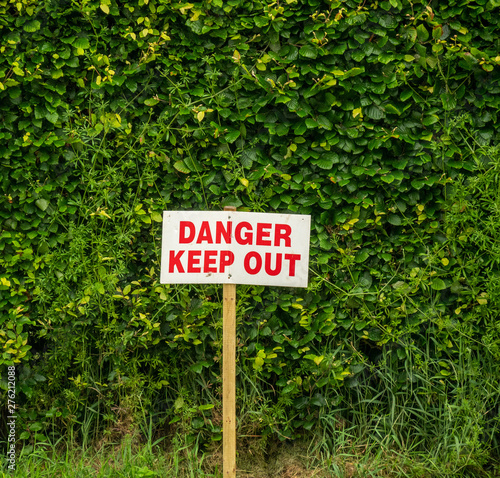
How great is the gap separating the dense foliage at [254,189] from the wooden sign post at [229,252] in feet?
1.86

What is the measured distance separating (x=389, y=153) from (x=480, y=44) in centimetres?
79

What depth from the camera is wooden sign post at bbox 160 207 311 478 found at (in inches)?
84.7

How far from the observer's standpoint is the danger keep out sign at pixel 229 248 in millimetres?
2150

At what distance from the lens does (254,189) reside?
2795mm

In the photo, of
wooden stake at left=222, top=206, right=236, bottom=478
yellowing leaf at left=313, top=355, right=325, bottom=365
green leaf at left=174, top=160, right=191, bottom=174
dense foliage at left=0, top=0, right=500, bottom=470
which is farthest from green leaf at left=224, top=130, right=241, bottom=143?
yellowing leaf at left=313, top=355, right=325, bottom=365

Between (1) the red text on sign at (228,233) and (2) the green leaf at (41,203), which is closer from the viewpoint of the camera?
(1) the red text on sign at (228,233)

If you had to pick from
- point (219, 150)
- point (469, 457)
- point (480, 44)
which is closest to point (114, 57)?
point (219, 150)

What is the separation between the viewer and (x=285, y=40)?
2756mm

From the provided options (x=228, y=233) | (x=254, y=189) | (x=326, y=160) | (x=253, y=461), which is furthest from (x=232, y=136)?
(x=253, y=461)

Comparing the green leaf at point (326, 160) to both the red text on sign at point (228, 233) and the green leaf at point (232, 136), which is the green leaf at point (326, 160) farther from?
the red text on sign at point (228, 233)

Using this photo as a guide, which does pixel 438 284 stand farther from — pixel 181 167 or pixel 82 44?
pixel 82 44

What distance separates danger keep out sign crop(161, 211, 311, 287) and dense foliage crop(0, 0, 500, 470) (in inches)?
23.1

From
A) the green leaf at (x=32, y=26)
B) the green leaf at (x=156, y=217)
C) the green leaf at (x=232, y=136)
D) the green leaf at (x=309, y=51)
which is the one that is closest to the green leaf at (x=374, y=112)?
the green leaf at (x=309, y=51)

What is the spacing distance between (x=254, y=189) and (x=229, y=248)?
0.72m
